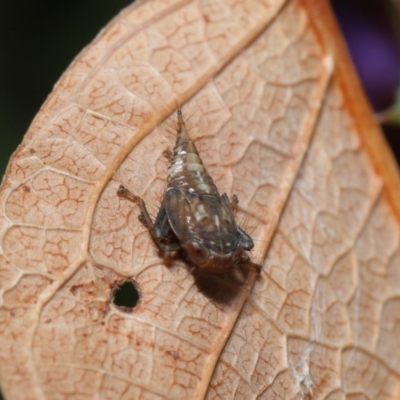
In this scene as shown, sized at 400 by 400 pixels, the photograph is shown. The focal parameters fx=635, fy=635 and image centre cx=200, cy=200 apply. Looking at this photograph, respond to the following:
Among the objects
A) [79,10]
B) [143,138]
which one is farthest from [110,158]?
[79,10]

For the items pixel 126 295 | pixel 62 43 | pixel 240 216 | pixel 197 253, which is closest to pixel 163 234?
pixel 197 253

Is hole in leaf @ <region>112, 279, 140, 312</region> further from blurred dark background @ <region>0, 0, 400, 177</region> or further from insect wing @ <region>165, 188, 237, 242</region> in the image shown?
blurred dark background @ <region>0, 0, 400, 177</region>

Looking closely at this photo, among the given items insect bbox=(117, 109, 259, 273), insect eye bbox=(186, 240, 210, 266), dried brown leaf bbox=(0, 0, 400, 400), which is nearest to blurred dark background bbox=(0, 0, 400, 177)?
dried brown leaf bbox=(0, 0, 400, 400)

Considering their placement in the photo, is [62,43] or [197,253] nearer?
[197,253]

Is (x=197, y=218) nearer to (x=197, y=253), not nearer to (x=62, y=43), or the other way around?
(x=197, y=253)

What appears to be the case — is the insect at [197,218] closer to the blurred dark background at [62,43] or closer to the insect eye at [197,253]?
the insect eye at [197,253]

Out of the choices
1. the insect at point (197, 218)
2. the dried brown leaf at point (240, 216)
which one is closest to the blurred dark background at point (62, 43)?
the dried brown leaf at point (240, 216)
